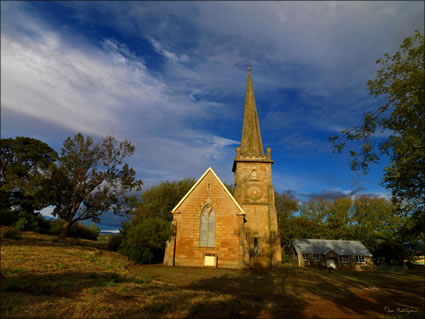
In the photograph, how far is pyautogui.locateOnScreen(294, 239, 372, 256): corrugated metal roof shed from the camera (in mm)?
39188

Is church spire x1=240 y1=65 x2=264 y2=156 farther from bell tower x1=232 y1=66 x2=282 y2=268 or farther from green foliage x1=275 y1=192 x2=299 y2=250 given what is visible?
green foliage x1=275 y1=192 x2=299 y2=250

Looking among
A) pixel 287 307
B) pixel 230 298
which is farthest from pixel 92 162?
pixel 287 307

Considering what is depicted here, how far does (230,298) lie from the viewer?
379 inches

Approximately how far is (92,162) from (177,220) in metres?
12.7

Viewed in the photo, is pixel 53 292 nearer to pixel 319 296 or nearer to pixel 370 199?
pixel 319 296

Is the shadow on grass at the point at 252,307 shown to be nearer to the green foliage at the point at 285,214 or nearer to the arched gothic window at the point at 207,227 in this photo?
the arched gothic window at the point at 207,227

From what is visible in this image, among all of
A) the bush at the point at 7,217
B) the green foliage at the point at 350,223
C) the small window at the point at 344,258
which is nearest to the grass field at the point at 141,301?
the bush at the point at 7,217

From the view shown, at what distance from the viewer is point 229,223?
23.6m

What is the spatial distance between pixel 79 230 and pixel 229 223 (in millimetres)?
30527

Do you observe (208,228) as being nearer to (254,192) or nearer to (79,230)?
(254,192)

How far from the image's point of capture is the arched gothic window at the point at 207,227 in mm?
23355

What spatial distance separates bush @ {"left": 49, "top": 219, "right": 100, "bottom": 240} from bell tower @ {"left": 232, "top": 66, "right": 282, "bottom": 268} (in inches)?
1117

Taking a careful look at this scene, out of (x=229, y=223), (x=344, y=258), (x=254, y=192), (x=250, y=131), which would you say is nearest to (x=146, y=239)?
(x=229, y=223)

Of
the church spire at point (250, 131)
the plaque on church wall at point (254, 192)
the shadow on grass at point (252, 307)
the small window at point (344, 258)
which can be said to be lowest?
the small window at point (344, 258)
